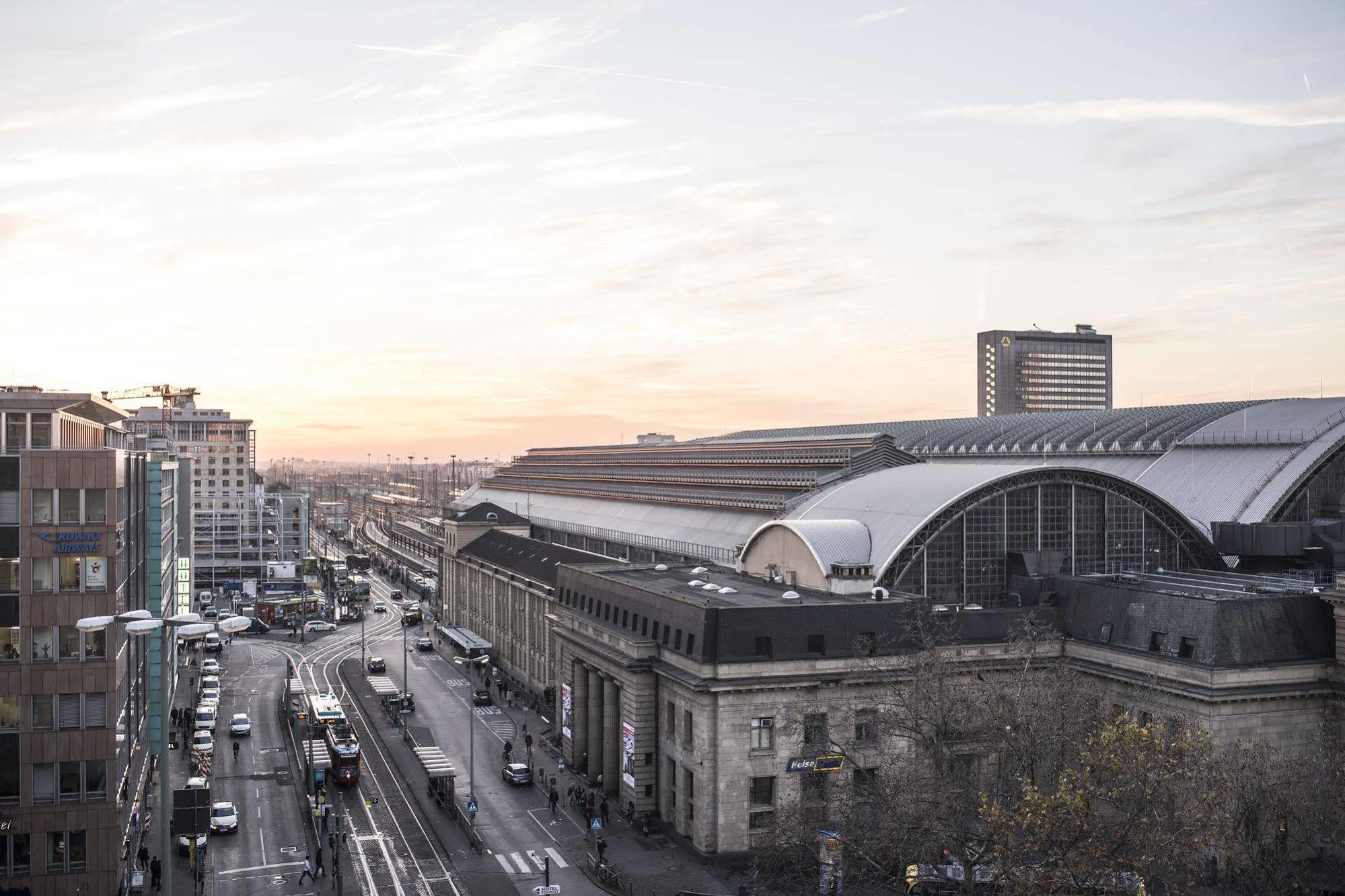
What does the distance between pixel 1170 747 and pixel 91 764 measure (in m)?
46.9

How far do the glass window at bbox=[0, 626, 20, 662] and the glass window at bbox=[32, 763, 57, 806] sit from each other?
4937mm

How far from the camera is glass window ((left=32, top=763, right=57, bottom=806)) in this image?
A: 182ft

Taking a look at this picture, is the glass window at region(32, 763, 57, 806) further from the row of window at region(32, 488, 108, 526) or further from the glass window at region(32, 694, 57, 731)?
the row of window at region(32, 488, 108, 526)

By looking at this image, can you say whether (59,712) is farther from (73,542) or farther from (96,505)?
(96,505)

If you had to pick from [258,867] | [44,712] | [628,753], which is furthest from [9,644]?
[628,753]

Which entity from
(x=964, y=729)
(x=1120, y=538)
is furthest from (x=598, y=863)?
(x=1120, y=538)

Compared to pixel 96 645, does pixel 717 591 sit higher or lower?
lower

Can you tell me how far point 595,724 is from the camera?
270 feet

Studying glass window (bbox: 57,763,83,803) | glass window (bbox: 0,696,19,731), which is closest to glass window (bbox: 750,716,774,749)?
glass window (bbox: 57,763,83,803)

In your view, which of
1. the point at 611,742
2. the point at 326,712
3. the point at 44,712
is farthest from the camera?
the point at 326,712

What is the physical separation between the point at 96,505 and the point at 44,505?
7.24ft

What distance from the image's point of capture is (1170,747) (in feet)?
157

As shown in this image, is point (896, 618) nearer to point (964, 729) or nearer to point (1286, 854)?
point (964, 729)

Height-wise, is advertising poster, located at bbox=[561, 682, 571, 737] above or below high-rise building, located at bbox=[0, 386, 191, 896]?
below
